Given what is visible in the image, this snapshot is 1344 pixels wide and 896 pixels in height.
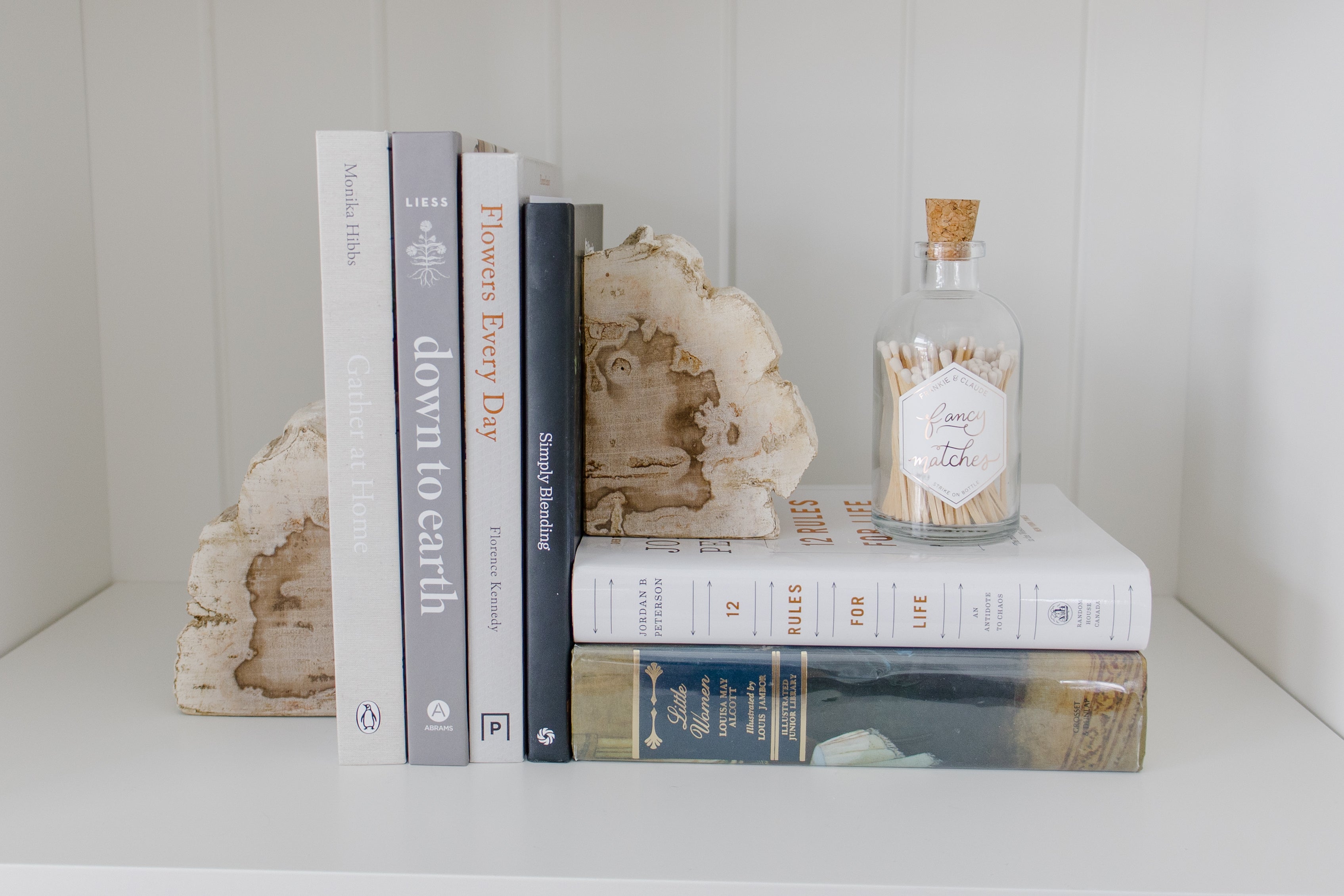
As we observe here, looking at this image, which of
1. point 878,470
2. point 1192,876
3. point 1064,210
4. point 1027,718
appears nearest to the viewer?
point 1192,876

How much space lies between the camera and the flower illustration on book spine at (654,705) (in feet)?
2.04

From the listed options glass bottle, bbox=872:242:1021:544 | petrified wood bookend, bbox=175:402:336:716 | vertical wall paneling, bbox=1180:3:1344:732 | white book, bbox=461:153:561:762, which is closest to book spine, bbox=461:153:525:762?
white book, bbox=461:153:561:762

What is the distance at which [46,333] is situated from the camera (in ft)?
2.79

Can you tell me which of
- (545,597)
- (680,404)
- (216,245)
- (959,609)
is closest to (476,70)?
(216,245)

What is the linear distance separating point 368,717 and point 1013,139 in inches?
27.2

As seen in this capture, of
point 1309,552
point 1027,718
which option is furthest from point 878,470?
point 1309,552

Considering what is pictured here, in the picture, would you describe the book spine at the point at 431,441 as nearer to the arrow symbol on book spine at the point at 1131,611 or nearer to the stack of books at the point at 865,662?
the stack of books at the point at 865,662

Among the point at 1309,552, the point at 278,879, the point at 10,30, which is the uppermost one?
the point at 10,30

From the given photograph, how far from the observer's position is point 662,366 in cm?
69

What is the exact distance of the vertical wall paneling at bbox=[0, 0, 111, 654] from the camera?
798 millimetres

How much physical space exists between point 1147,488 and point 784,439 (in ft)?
1.40

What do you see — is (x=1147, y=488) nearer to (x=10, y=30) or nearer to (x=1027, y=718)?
(x=1027, y=718)

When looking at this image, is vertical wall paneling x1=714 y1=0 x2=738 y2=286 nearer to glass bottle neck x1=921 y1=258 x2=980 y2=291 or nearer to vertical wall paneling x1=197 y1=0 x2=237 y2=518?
glass bottle neck x1=921 y1=258 x2=980 y2=291

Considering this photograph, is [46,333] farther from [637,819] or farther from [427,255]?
[637,819]
